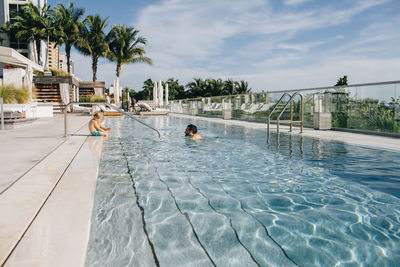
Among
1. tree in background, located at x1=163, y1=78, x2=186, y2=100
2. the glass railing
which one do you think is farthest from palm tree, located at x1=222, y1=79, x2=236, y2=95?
the glass railing

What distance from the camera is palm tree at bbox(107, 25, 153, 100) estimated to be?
35.9 m

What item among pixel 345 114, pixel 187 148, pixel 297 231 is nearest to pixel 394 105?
pixel 345 114

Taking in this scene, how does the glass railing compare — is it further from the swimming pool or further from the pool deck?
the pool deck

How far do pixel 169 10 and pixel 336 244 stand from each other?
48.8ft

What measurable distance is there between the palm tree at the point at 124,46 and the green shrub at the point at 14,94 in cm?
2431

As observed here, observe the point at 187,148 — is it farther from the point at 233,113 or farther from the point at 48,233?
the point at 233,113

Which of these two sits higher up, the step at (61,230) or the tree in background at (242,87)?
the tree in background at (242,87)

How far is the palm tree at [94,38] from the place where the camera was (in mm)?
35094

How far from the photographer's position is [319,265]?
1.95 meters

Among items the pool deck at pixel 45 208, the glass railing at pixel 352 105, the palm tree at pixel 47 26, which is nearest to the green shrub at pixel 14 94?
the pool deck at pixel 45 208

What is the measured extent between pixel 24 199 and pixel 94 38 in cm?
3633

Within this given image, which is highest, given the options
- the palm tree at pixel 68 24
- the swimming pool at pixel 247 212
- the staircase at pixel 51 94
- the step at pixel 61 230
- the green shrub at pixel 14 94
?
the palm tree at pixel 68 24

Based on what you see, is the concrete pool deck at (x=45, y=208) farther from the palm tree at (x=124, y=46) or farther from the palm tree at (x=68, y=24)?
the palm tree at (x=68, y=24)

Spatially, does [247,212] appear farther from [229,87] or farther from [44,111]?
[229,87]
